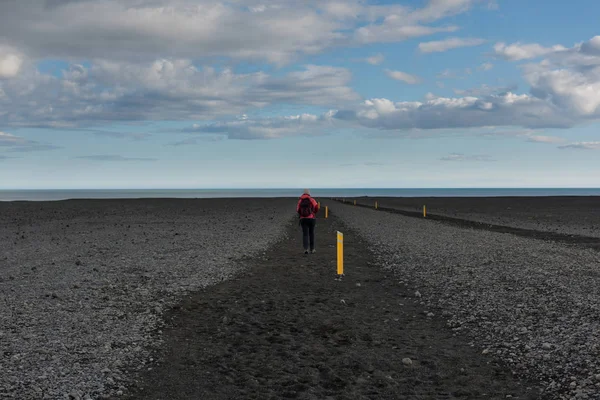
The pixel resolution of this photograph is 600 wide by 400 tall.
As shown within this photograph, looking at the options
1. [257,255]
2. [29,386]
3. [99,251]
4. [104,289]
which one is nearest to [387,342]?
[29,386]

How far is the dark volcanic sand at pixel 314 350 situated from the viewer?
7508mm

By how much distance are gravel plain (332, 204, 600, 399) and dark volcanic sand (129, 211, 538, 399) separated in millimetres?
501

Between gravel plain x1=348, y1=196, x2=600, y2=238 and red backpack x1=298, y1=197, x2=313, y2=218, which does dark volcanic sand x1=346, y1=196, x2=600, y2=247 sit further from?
red backpack x1=298, y1=197, x2=313, y2=218

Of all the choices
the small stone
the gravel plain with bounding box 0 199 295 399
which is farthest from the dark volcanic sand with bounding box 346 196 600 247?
the small stone

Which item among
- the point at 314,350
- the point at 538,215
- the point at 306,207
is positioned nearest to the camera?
the point at 314,350

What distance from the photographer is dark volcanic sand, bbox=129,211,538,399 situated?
751 cm

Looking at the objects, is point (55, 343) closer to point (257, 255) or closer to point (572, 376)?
point (572, 376)

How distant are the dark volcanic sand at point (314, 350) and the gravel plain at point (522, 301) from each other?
50 cm

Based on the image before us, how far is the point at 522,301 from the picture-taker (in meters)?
12.5

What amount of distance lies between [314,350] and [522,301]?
6.02 metres

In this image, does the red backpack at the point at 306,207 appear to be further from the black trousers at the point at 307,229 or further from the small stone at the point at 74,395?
the small stone at the point at 74,395

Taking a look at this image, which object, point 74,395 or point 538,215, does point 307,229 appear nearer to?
point 74,395

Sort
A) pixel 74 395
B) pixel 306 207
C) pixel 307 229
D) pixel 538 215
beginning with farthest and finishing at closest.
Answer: pixel 538 215 < pixel 307 229 < pixel 306 207 < pixel 74 395

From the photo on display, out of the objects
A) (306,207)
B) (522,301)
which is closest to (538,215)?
(306,207)
